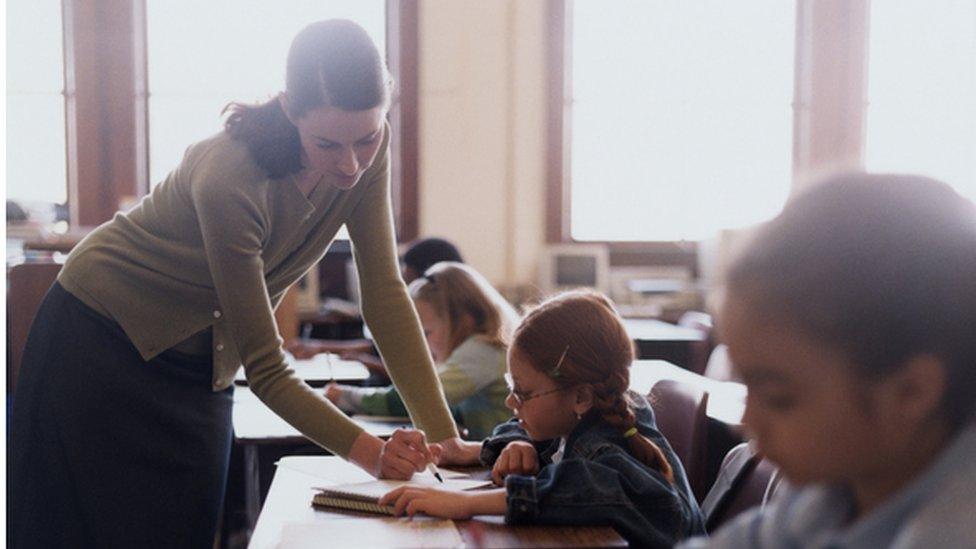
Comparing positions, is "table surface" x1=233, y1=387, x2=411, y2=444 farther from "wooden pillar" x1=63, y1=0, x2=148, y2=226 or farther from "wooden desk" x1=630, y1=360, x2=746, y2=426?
"wooden pillar" x1=63, y1=0, x2=148, y2=226

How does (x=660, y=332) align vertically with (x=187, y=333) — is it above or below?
below

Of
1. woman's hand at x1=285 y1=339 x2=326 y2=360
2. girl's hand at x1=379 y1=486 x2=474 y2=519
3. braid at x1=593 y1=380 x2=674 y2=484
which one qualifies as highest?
braid at x1=593 y1=380 x2=674 y2=484

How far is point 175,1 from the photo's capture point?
5.33 m

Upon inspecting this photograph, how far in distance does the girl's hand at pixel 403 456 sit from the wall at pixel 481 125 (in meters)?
3.88

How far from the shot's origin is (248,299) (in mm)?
1530

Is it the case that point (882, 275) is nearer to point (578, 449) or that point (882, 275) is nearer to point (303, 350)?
point (578, 449)

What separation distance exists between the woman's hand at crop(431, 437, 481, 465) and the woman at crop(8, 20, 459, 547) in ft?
0.04

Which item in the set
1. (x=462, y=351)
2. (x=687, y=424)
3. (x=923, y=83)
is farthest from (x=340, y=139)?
(x=923, y=83)

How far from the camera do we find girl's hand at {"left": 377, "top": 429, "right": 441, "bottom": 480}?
1464 millimetres

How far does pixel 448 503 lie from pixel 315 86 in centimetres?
64

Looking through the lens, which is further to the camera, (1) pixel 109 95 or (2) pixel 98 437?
(1) pixel 109 95

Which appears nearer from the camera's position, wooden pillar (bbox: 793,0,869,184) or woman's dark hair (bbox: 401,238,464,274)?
woman's dark hair (bbox: 401,238,464,274)

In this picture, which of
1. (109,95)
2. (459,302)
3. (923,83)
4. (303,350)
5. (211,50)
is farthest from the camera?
(923,83)

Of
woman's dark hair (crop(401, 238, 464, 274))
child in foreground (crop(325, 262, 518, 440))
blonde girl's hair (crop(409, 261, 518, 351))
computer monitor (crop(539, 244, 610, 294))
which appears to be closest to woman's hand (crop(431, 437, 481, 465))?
child in foreground (crop(325, 262, 518, 440))
